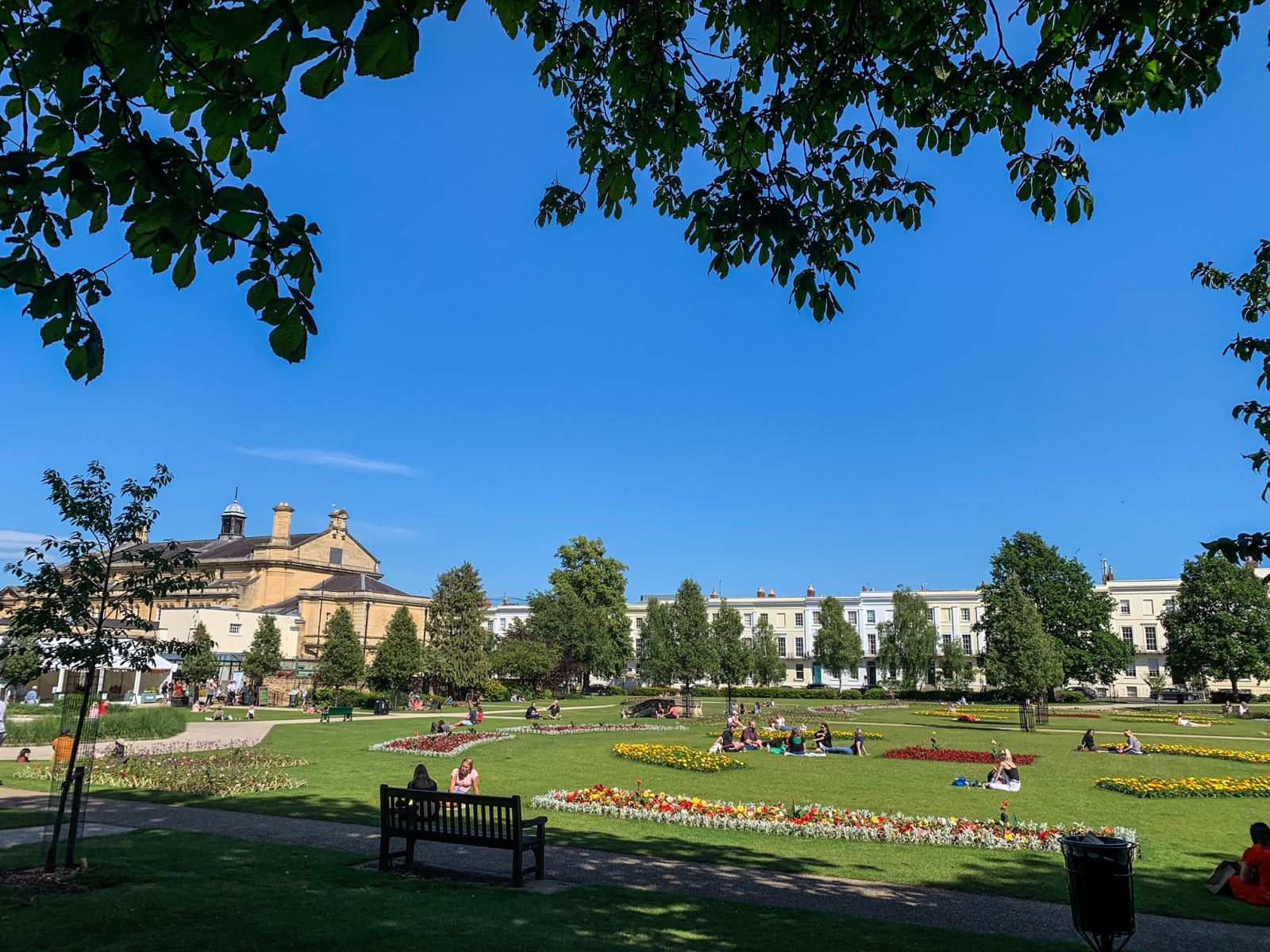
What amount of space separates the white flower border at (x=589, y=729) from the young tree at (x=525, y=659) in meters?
21.3

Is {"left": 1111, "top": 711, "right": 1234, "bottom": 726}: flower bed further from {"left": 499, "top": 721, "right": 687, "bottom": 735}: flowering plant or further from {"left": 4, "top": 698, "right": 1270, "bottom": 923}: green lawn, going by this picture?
{"left": 499, "top": 721, "right": 687, "bottom": 735}: flowering plant

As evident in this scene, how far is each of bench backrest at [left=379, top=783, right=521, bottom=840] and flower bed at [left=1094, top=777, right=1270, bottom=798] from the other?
1438 cm

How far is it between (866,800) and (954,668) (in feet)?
214

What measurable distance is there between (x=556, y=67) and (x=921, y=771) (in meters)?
19.0

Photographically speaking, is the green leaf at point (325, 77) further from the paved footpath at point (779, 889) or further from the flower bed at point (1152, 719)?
the flower bed at point (1152, 719)

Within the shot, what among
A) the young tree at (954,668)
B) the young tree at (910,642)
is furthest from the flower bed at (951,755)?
the young tree at (954,668)

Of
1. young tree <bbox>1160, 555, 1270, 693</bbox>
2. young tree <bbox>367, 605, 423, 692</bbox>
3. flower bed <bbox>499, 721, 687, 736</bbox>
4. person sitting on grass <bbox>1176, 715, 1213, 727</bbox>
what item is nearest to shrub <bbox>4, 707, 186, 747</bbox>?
flower bed <bbox>499, 721, 687, 736</bbox>

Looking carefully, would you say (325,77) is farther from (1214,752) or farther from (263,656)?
(263,656)

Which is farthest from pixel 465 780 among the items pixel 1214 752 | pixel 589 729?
pixel 1214 752

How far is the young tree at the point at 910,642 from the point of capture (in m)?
74.1

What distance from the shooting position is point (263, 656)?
51219mm

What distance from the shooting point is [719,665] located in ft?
199

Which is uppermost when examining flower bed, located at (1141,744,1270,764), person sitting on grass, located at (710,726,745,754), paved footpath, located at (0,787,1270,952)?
paved footpath, located at (0,787,1270,952)

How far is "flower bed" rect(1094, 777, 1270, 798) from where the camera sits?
56.5ft
